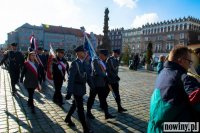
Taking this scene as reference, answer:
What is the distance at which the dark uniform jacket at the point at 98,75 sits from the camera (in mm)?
6312

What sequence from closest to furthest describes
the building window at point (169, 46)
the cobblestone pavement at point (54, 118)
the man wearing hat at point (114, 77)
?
the cobblestone pavement at point (54, 118) < the man wearing hat at point (114, 77) < the building window at point (169, 46)

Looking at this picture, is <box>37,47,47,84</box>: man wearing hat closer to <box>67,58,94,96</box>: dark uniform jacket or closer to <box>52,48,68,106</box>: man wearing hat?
<box>52,48,68,106</box>: man wearing hat

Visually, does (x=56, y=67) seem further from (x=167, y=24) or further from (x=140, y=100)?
(x=167, y=24)

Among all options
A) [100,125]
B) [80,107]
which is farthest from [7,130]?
[100,125]

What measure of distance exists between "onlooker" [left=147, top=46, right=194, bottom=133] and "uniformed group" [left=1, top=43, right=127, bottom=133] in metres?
2.71

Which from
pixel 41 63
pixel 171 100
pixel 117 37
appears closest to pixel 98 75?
pixel 171 100

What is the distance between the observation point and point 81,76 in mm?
5266

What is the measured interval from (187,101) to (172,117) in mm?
230

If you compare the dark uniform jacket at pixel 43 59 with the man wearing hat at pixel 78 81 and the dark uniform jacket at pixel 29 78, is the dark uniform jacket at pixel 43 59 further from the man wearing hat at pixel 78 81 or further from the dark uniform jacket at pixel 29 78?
the man wearing hat at pixel 78 81

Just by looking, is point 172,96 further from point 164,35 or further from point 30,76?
point 164,35

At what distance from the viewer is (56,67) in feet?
26.5

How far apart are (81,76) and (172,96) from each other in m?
3.13

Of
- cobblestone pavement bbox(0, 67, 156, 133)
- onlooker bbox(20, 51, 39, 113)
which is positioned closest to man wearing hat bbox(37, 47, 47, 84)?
cobblestone pavement bbox(0, 67, 156, 133)

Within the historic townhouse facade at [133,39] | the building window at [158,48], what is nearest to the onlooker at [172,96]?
the building window at [158,48]
